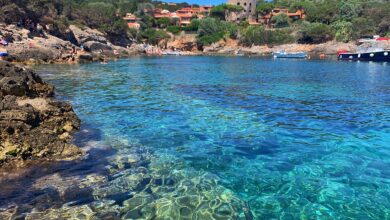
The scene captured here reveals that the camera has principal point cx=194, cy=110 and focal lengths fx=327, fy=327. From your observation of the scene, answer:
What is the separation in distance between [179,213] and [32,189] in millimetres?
3837

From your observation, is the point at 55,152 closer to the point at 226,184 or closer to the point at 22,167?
the point at 22,167

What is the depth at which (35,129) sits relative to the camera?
1127 cm

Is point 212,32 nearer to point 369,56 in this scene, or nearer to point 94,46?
point 94,46

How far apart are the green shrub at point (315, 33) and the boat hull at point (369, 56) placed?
40832 millimetres

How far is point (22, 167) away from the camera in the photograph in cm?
944

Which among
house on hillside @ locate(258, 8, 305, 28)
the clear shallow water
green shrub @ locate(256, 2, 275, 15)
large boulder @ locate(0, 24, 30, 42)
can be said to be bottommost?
the clear shallow water

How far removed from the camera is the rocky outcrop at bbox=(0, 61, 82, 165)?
1000 centimetres

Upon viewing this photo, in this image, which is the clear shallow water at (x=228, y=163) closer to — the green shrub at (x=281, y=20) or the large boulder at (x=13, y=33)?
the large boulder at (x=13, y=33)

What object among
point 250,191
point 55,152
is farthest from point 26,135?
point 250,191

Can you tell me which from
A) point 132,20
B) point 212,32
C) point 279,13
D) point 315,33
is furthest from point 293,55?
point 132,20

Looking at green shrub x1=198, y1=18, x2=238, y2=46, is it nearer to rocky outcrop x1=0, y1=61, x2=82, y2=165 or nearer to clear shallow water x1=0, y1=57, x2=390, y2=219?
clear shallow water x1=0, y1=57, x2=390, y2=219

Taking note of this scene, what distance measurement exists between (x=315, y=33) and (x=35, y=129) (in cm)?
11713

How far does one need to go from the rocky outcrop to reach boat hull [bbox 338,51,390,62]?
227ft

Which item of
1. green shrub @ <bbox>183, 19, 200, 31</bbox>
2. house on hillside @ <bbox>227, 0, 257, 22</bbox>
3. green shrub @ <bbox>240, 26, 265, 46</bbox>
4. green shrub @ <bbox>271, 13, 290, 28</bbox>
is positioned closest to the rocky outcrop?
green shrub @ <bbox>240, 26, 265, 46</bbox>
